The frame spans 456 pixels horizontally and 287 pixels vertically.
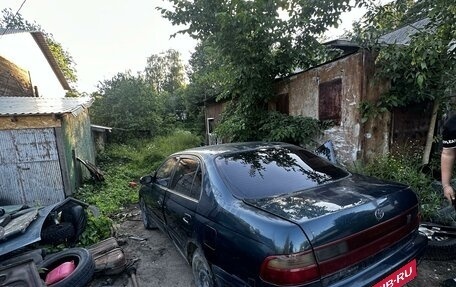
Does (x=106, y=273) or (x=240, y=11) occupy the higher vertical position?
(x=240, y=11)

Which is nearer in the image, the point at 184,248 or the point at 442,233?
the point at 184,248

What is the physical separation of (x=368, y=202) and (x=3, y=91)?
1602cm

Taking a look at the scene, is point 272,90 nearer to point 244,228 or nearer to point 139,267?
point 139,267

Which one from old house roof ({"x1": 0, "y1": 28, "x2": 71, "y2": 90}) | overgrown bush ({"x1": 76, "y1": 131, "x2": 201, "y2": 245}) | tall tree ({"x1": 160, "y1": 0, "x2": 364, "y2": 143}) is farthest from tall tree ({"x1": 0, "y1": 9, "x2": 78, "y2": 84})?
tall tree ({"x1": 160, "y1": 0, "x2": 364, "y2": 143})

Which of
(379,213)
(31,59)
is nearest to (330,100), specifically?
(379,213)

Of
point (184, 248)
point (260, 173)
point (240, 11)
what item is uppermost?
point (240, 11)

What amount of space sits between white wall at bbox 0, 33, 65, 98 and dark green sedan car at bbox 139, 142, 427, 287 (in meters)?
14.9

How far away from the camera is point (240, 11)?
609 centimetres

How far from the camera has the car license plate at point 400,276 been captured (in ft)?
6.73

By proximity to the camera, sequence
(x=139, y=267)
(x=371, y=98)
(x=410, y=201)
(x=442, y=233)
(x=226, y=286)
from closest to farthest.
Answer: (x=226, y=286) < (x=410, y=201) < (x=442, y=233) < (x=139, y=267) < (x=371, y=98)

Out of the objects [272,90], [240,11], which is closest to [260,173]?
[240,11]

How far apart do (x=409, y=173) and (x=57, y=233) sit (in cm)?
572

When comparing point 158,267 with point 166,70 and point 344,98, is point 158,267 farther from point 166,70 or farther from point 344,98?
point 166,70

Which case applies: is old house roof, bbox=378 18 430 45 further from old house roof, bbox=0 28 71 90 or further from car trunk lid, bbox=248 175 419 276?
old house roof, bbox=0 28 71 90
